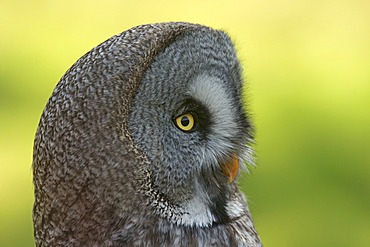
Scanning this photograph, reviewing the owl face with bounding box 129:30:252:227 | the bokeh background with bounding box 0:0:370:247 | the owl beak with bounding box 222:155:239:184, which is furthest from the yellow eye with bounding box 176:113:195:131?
the bokeh background with bounding box 0:0:370:247

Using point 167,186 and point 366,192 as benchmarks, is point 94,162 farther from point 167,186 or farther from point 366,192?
point 366,192

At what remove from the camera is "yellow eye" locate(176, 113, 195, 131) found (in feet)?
6.98

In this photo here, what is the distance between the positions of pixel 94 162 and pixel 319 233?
7.57 feet

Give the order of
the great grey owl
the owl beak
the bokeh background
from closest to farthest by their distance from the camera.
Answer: the great grey owl, the owl beak, the bokeh background

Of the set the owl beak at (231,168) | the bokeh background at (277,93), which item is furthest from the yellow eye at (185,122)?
the bokeh background at (277,93)

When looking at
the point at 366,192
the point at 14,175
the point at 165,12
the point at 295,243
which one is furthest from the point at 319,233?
the point at 165,12

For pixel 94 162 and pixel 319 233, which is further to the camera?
pixel 319 233

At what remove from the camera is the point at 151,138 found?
6.83 ft

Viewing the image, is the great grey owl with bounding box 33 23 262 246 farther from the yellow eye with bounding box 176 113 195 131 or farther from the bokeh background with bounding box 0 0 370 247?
the bokeh background with bounding box 0 0 370 247

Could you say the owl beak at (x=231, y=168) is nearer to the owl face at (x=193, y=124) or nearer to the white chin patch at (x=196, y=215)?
the owl face at (x=193, y=124)

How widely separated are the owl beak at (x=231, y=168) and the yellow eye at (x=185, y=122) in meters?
0.16

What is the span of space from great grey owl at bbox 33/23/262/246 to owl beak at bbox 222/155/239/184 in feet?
0.16

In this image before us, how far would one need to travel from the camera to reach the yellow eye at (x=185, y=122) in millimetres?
2129

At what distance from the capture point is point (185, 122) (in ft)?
7.00
